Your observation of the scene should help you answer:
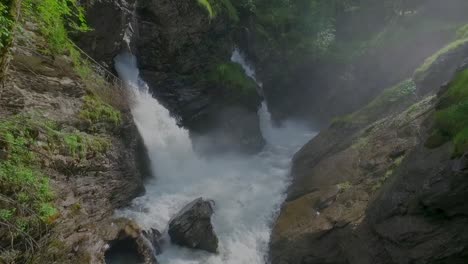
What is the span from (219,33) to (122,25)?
10763 millimetres

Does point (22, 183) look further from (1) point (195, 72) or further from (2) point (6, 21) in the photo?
(1) point (195, 72)

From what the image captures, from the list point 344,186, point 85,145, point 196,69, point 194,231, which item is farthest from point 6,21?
point 196,69

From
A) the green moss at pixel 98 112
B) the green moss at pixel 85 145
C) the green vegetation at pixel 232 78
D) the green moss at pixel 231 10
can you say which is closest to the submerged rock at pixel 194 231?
the green moss at pixel 85 145

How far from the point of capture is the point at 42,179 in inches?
406

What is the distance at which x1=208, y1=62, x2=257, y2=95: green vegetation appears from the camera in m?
27.3

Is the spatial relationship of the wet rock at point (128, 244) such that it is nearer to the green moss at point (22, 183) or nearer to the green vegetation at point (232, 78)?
the green moss at point (22, 183)

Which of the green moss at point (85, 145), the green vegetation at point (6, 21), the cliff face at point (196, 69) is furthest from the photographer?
the cliff face at point (196, 69)

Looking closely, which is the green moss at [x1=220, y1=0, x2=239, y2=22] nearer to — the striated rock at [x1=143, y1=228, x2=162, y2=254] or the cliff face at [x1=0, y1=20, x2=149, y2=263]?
the cliff face at [x1=0, y1=20, x2=149, y2=263]

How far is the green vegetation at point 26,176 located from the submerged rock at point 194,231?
5.13 metres

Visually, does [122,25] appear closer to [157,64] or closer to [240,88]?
[157,64]

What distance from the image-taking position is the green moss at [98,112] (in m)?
13.8

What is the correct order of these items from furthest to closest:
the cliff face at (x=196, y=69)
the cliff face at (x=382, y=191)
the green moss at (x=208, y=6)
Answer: the green moss at (x=208, y=6) < the cliff face at (x=196, y=69) < the cliff face at (x=382, y=191)

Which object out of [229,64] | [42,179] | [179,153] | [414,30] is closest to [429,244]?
[42,179]

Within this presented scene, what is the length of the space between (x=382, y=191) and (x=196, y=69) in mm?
17123
